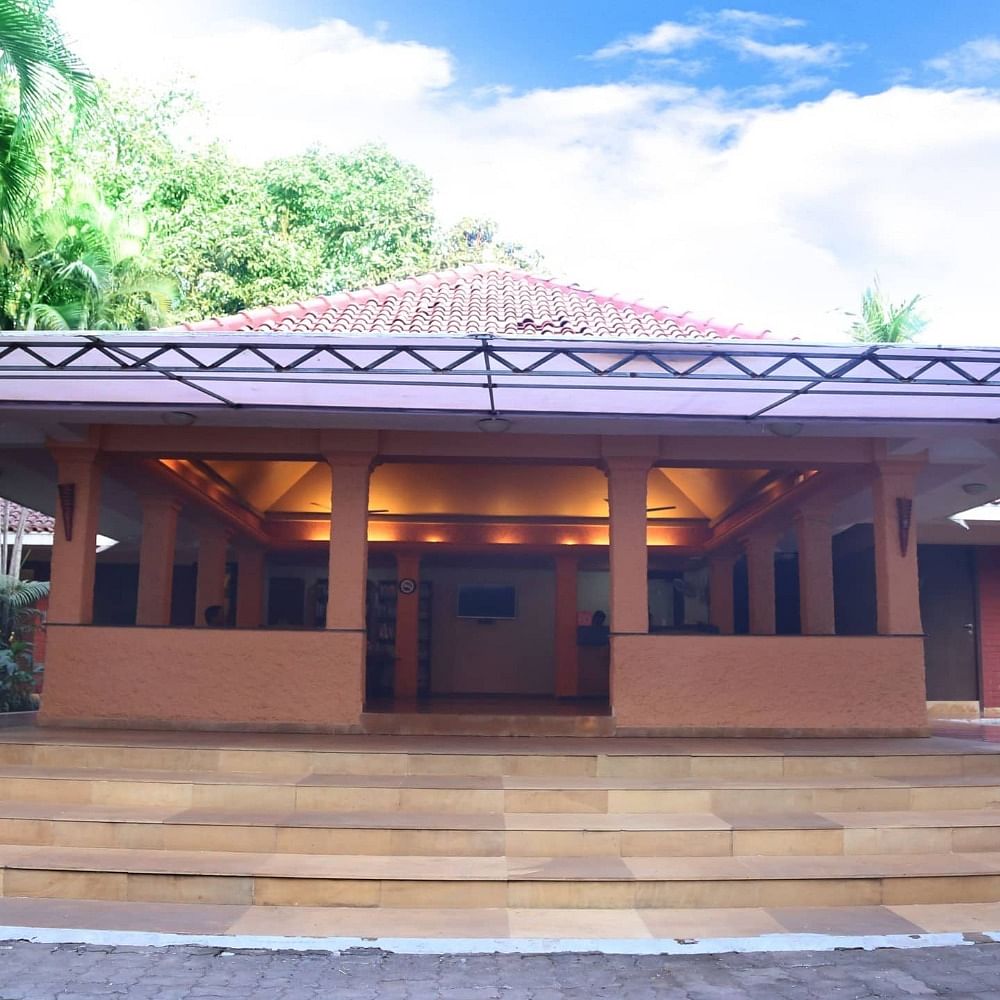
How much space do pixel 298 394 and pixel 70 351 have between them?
1.82 m

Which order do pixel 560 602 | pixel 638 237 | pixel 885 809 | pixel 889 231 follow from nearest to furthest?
1. pixel 885 809
2. pixel 560 602
3. pixel 889 231
4. pixel 638 237

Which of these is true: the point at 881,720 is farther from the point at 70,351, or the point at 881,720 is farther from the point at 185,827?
the point at 70,351

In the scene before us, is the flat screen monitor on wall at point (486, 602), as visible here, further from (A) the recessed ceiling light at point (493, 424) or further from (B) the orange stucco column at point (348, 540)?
(A) the recessed ceiling light at point (493, 424)

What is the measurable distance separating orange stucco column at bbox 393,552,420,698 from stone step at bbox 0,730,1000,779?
707 centimetres

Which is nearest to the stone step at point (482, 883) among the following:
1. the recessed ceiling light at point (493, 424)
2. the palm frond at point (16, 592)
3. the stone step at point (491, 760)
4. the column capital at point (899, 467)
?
the stone step at point (491, 760)

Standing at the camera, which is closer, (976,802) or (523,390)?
(976,802)

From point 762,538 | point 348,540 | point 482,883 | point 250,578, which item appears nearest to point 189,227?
point 250,578

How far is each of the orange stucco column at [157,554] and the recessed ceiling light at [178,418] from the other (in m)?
2.48

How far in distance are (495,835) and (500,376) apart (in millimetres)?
3301

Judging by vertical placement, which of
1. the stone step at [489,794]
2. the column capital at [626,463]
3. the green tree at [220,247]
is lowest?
the stone step at [489,794]

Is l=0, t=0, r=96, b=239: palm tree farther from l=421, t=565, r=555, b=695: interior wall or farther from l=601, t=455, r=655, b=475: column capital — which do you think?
l=421, t=565, r=555, b=695: interior wall

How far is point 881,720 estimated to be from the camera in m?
9.62

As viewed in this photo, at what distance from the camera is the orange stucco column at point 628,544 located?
383 inches

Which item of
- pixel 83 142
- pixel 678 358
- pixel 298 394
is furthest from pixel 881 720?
pixel 83 142
